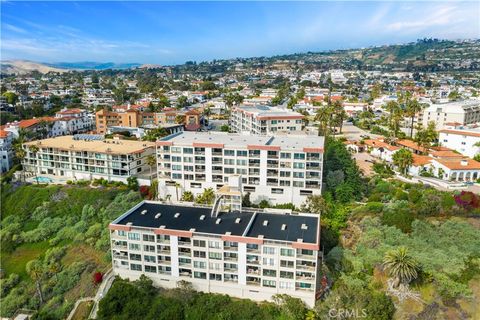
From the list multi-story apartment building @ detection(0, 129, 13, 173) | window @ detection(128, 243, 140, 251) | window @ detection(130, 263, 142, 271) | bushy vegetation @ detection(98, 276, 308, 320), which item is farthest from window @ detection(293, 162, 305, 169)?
multi-story apartment building @ detection(0, 129, 13, 173)

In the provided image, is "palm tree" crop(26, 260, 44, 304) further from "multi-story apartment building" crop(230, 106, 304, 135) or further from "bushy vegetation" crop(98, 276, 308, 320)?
"multi-story apartment building" crop(230, 106, 304, 135)

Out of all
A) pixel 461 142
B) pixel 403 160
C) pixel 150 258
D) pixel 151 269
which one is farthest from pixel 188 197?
pixel 461 142

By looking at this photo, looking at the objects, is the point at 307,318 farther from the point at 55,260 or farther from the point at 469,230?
the point at 55,260

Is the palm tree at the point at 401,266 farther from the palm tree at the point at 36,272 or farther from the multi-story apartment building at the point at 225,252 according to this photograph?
the palm tree at the point at 36,272

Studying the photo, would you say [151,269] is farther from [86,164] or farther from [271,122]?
[271,122]

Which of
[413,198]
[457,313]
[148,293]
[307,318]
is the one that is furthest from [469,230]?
[148,293]

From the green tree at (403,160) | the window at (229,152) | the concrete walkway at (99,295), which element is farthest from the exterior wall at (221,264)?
the green tree at (403,160)
